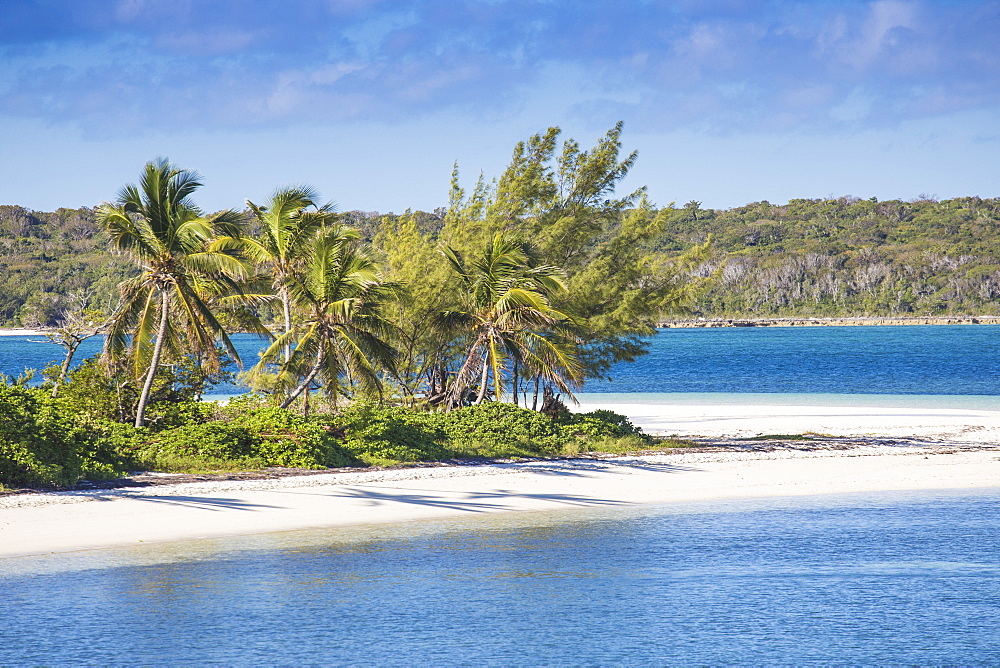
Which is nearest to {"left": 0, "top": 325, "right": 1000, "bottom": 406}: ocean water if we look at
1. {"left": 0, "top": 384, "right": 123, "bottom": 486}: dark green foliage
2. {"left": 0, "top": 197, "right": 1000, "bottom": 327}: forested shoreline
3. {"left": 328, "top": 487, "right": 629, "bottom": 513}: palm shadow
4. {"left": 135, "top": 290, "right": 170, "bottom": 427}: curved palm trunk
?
{"left": 328, "top": 487, "right": 629, "bottom": 513}: palm shadow

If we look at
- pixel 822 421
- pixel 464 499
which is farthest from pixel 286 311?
pixel 822 421

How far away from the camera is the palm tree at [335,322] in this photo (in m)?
20.4

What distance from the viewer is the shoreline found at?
495 feet

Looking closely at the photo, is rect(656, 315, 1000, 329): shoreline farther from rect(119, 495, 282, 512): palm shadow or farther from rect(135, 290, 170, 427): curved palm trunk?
rect(119, 495, 282, 512): palm shadow

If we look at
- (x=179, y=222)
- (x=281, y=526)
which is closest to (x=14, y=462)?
(x=281, y=526)

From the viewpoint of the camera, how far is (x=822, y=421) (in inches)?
1227

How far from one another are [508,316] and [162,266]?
7258 mm

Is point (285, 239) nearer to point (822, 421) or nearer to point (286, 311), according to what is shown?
point (286, 311)

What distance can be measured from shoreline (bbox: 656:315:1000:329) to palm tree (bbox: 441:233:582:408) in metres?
129

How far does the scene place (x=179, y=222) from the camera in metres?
19.7

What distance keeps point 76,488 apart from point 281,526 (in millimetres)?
3665

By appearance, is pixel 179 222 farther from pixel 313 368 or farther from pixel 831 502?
pixel 831 502

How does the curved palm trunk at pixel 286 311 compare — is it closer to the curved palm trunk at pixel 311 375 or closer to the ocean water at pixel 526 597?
the curved palm trunk at pixel 311 375

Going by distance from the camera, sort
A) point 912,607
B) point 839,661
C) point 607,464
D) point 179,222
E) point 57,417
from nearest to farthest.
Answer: point 839,661
point 912,607
point 57,417
point 179,222
point 607,464
